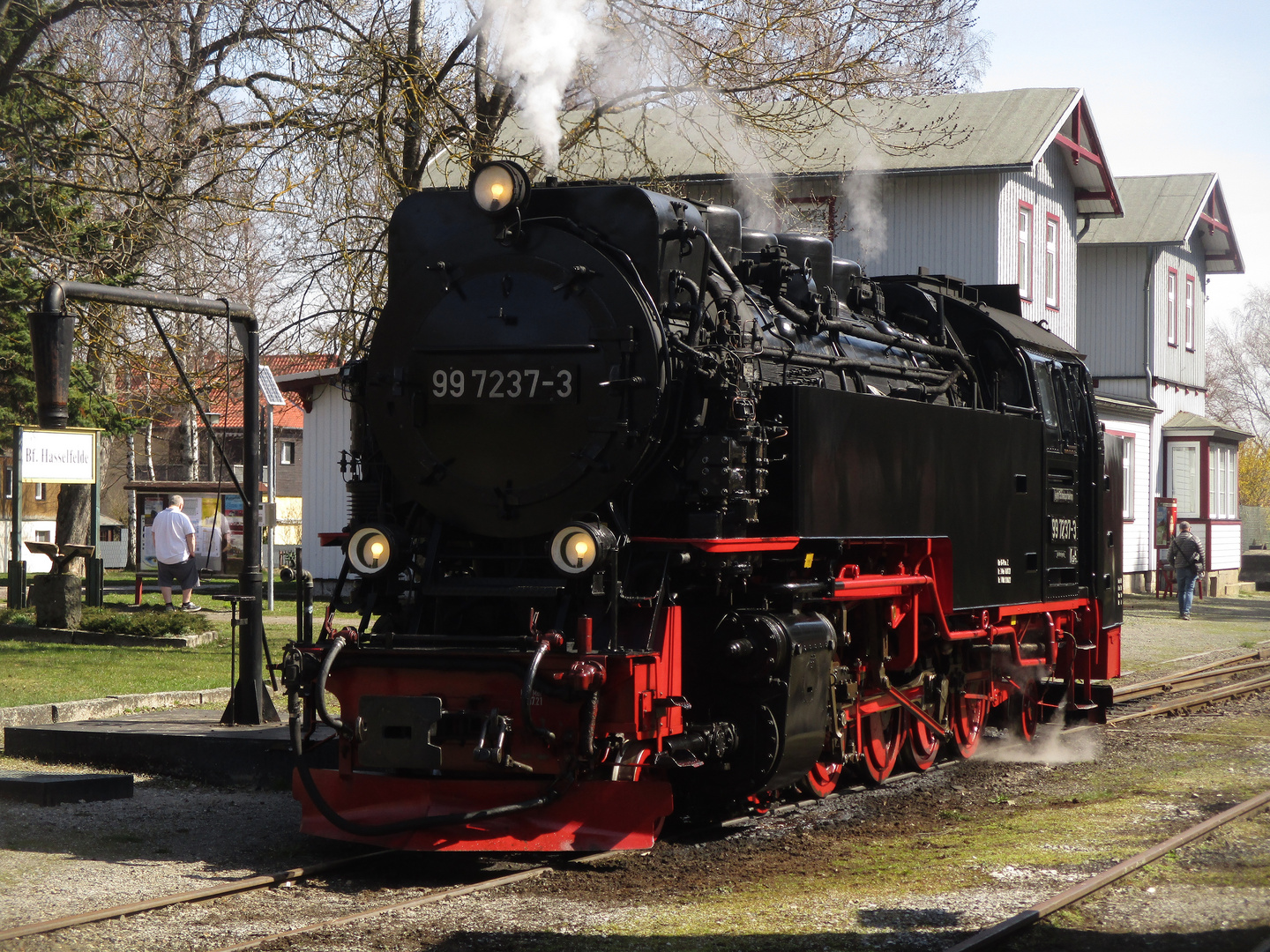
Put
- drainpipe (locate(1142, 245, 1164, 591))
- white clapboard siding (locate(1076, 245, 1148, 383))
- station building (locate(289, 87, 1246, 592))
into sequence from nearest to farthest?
1. station building (locate(289, 87, 1246, 592))
2. drainpipe (locate(1142, 245, 1164, 591))
3. white clapboard siding (locate(1076, 245, 1148, 383))

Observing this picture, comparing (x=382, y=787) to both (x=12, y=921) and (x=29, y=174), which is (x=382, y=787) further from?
(x=29, y=174)

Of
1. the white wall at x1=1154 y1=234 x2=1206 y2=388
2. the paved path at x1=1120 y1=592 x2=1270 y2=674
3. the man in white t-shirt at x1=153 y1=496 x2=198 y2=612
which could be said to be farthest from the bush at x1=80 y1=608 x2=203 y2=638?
the white wall at x1=1154 y1=234 x2=1206 y2=388

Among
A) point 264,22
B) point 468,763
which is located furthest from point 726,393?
point 264,22

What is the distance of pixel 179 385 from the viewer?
17031mm

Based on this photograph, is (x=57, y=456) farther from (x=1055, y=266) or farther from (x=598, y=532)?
(x=1055, y=266)

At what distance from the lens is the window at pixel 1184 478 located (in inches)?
1187

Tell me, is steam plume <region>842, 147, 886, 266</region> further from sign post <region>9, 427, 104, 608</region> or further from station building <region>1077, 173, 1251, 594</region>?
sign post <region>9, 427, 104, 608</region>

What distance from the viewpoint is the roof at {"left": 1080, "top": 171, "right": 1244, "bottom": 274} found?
28766 millimetres

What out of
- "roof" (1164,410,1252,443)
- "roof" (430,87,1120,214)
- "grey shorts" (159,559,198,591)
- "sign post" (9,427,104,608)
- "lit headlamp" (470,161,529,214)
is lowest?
"grey shorts" (159,559,198,591)

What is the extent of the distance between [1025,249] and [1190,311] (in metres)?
8.92

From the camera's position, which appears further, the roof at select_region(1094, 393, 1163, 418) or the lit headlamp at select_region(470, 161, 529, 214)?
the roof at select_region(1094, 393, 1163, 418)

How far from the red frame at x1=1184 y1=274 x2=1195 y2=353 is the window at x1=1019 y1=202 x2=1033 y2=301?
8341 millimetres

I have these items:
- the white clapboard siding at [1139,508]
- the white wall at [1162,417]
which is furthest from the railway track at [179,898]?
the white wall at [1162,417]

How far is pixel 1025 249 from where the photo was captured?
24719mm
